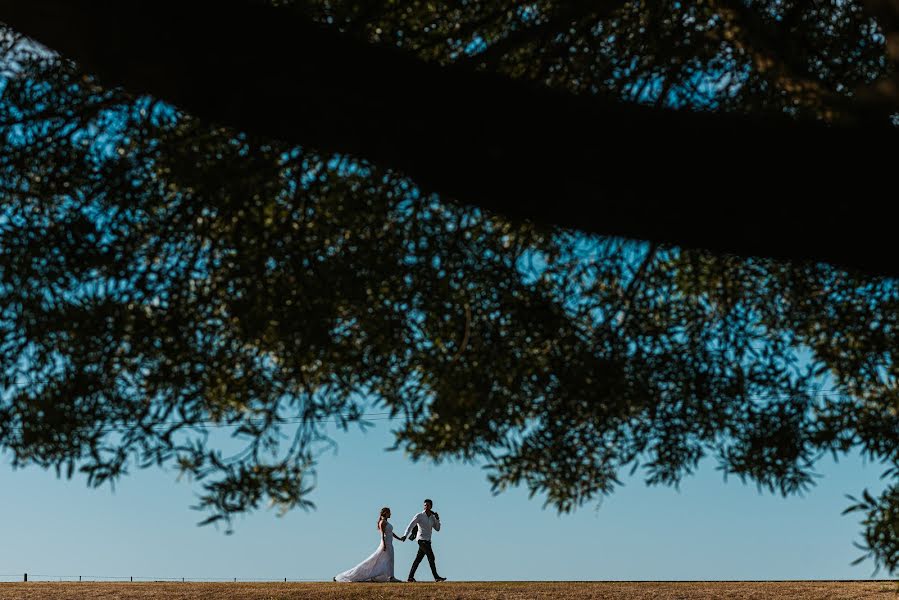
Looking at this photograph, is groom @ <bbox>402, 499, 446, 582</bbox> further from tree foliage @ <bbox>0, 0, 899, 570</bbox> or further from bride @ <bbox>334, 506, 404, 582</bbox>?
tree foliage @ <bbox>0, 0, 899, 570</bbox>

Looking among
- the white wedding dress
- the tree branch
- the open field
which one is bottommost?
the open field

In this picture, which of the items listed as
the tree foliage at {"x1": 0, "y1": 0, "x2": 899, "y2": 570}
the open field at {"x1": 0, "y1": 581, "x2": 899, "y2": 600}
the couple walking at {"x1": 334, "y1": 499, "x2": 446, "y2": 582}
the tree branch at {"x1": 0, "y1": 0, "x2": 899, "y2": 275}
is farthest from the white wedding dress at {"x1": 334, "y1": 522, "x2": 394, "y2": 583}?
the tree branch at {"x1": 0, "y1": 0, "x2": 899, "y2": 275}

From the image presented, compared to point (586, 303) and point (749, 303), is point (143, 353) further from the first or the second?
point (749, 303)

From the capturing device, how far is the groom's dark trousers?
79.6 feet

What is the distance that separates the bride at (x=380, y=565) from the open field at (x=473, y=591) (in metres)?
1.67

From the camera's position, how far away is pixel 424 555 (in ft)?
80.6

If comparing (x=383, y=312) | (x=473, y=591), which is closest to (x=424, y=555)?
(x=473, y=591)

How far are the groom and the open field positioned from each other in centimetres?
169

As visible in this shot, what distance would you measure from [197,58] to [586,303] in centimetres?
501

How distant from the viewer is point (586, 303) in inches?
394

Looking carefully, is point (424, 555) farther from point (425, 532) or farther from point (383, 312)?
point (383, 312)

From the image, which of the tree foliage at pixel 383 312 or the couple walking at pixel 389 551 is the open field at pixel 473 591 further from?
the tree foliage at pixel 383 312

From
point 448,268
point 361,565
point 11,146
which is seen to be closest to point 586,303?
point 448,268

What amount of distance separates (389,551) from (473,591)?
17.1 feet
